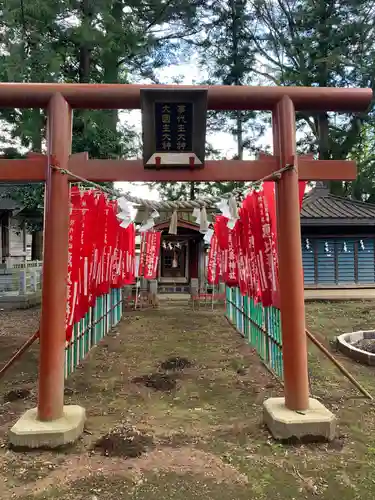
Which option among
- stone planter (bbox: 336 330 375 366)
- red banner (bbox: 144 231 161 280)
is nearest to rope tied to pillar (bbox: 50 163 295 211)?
stone planter (bbox: 336 330 375 366)

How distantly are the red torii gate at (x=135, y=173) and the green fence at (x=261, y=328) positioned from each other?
5.68 ft

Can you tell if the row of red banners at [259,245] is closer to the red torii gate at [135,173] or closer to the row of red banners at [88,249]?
the red torii gate at [135,173]

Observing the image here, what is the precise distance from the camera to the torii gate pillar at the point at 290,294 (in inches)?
172

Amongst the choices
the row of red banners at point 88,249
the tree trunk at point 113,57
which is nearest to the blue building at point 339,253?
the tree trunk at point 113,57

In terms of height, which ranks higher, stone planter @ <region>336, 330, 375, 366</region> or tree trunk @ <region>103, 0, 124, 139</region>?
tree trunk @ <region>103, 0, 124, 139</region>

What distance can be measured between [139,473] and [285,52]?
23103mm

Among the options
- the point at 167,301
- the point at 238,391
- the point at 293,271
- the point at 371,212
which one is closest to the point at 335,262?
the point at 371,212

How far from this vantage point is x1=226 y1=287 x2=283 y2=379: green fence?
20.8ft

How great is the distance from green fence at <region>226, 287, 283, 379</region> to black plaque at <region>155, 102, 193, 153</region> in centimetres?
319

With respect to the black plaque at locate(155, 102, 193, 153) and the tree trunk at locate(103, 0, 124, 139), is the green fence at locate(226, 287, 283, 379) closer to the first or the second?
the black plaque at locate(155, 102, 193, 153)

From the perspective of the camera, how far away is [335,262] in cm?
1662

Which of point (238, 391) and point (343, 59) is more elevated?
point (343, 59)

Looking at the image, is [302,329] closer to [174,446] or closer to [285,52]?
[174,446]

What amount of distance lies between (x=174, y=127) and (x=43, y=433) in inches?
143
